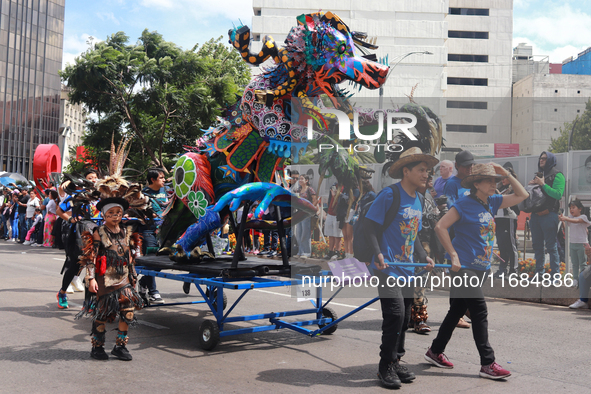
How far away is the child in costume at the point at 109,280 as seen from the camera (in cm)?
523

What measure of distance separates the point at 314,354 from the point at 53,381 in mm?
2413

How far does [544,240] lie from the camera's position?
24.3ft

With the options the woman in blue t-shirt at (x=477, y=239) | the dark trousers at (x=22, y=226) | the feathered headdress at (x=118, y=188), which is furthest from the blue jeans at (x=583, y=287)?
the dark trousers at (x=22, y=226)

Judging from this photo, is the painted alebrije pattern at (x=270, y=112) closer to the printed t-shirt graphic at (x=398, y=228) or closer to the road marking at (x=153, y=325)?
the road marking at (x=153, y=325)

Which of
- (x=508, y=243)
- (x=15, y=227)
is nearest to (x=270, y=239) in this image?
(x=508, y=243)

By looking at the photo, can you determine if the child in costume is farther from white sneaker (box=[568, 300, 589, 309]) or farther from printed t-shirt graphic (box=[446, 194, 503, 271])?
white sneaker (box=[568, 300, 589, 309])

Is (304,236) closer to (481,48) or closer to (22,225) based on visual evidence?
(22,225)

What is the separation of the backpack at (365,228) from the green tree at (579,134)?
196cm

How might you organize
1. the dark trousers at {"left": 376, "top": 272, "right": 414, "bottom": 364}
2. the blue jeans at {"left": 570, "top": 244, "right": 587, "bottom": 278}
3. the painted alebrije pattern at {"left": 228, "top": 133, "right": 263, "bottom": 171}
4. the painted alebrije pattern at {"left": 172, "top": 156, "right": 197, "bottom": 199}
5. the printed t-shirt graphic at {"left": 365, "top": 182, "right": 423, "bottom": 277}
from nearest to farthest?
the dark trousers at {"left": 376, "top": 272, "right": 414, "bottom": 364} < the printed t-shirt graphic at {"left": 365, "top": 182, "right": 423, "bottom": 277} < the painted alebrije pattern at {"left": 228, "top": 133, "right": 263, "bottom": 171} < the painted alebrije pattern at {"left": 172, "top": 156, "right": 197, "bottom": 199} < the blue jeans at {"left": 570, "top": 244, "right": 587, "bottom": 278}

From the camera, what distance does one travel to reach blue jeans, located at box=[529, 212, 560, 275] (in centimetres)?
729

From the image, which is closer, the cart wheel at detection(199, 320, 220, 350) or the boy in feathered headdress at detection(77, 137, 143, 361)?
the boy in feathered headdress at detection(77, 137, 143, 361)

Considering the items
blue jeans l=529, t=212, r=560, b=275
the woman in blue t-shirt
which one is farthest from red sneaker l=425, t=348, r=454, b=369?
blue jeans l=529, t=212, r=560, b=275

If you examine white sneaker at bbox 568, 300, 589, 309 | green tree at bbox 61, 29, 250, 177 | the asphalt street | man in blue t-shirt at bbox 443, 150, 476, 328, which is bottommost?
the asphalt street

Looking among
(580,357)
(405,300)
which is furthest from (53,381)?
(580,357)
